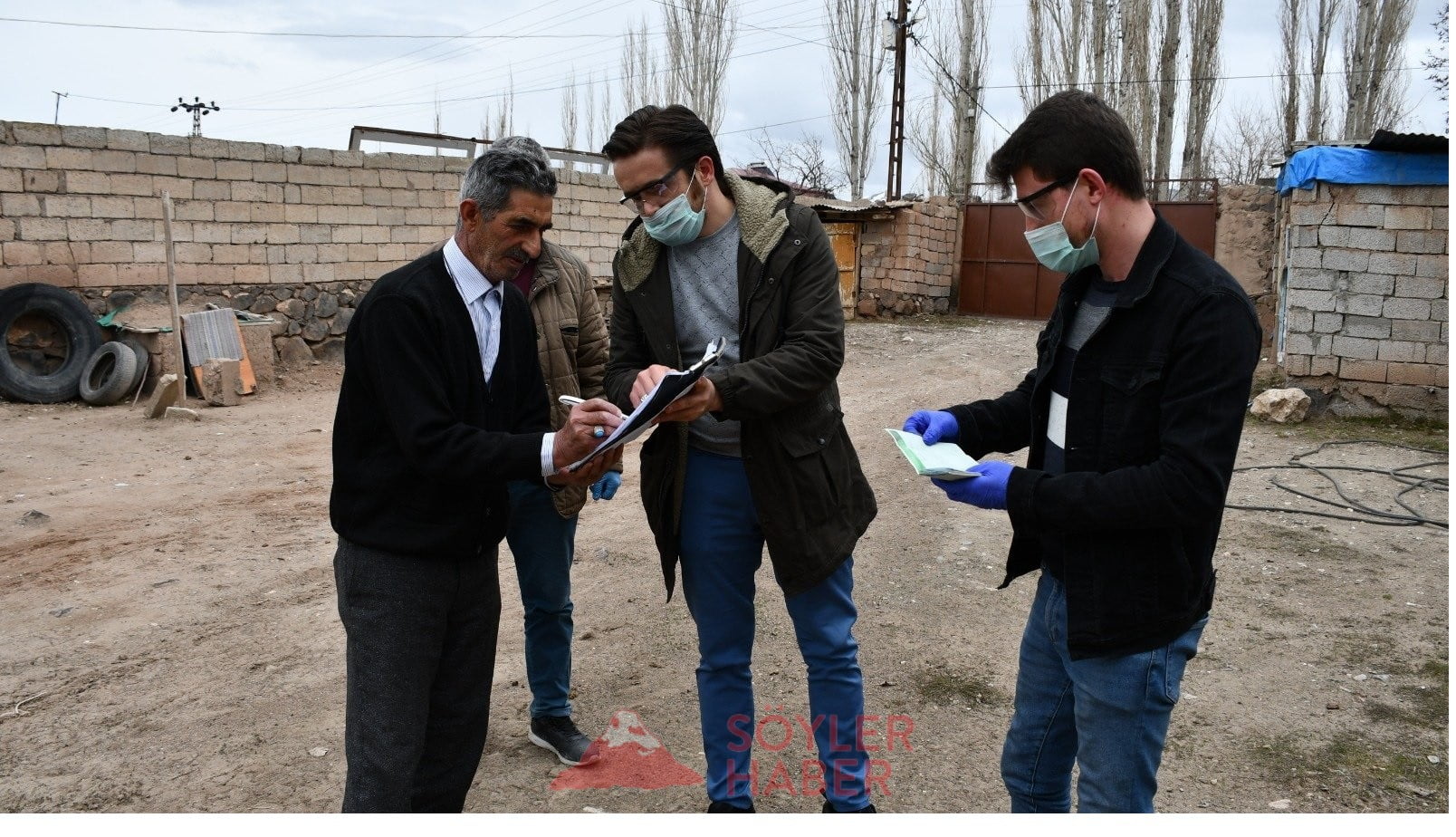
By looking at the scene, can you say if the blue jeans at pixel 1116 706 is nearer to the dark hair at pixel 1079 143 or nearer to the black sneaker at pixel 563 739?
the dark hair at pixel 1079 143

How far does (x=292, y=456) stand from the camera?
8.05 metres

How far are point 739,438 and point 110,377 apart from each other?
9250mm

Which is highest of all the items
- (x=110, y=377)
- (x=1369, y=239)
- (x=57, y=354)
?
(x=1369, y=239)

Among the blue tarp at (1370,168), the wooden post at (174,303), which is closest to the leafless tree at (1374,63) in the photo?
the blue tarp at (1370,168)

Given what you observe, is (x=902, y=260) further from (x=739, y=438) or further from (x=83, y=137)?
(x=739, y=438)

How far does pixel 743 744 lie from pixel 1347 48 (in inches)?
1027

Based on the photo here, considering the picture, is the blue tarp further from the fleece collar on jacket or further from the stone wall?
the fleece collar on jacket

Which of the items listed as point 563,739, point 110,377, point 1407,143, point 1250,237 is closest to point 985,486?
point 563,739

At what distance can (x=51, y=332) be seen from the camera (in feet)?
33.1

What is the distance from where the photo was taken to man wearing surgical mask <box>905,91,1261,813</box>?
5.59ft

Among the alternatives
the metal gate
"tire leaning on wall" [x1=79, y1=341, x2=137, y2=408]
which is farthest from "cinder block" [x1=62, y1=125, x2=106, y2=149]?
the metal gate

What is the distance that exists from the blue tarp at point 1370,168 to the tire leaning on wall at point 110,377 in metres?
10.8

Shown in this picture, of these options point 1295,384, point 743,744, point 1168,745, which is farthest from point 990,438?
point 1295,384

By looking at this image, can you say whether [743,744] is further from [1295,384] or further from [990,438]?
[1295,384]
